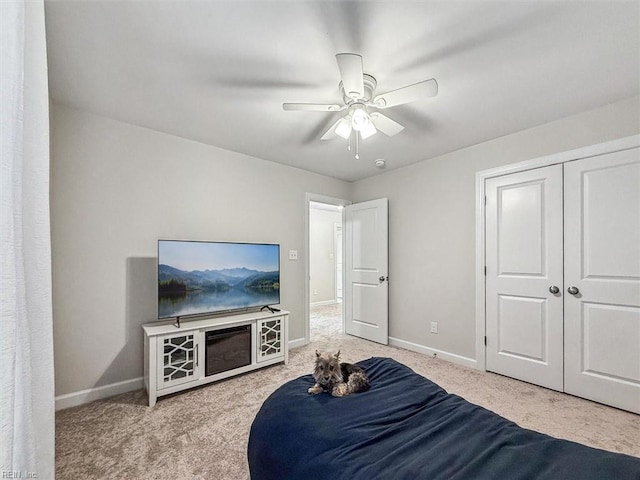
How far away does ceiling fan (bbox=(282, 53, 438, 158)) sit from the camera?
1606 millimetres

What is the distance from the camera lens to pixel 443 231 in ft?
11.5

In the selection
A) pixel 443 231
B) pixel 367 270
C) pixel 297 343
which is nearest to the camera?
pixel 443 231

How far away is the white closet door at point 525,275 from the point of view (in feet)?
8.79

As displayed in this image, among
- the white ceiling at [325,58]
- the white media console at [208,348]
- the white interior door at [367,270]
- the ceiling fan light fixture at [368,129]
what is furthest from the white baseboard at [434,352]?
the ceiling fan light fixture at [368,129]

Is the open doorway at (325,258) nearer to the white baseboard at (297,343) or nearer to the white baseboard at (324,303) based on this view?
the white baseboard at (324,303)

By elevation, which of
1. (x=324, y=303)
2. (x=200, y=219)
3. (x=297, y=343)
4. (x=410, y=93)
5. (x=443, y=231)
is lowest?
(x=324, y=303)

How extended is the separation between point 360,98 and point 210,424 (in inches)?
102

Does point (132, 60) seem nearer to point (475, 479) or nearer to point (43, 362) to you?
point (43, 362)

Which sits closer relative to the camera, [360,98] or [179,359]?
[360,98]

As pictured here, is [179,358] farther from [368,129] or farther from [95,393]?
[368,129]

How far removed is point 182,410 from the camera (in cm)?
232

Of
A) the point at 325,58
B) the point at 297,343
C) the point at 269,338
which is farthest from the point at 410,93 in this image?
the point at 297,343

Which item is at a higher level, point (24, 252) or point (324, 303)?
point (24, 252)

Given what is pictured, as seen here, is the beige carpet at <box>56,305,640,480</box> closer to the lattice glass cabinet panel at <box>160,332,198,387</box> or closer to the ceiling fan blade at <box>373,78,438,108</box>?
the lattice glass cabinet panel at <box>160,332,198,387</box>
